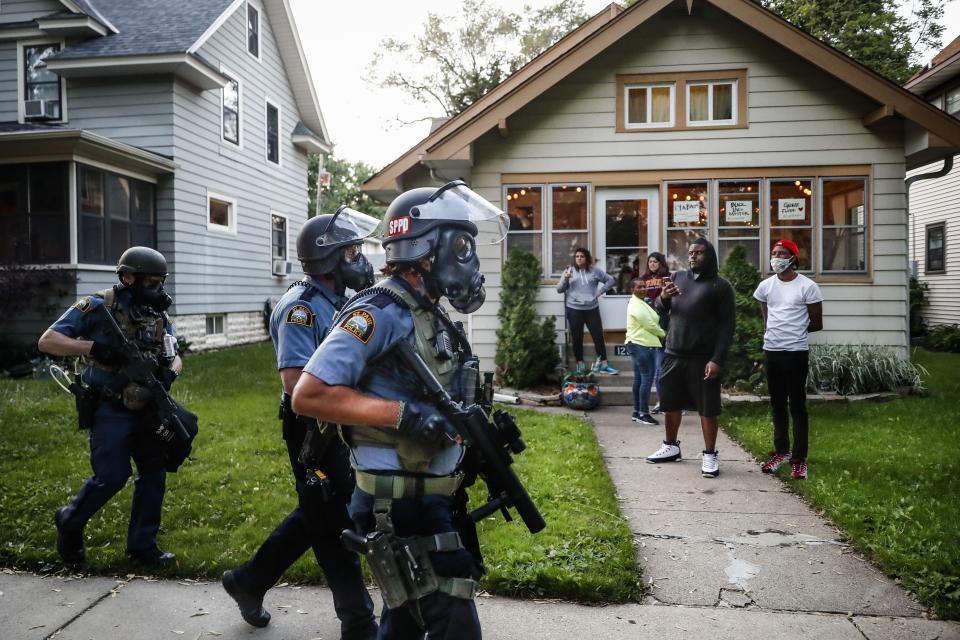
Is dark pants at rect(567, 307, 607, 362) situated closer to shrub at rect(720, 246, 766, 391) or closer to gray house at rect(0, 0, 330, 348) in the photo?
shrub at rect(720, 246, 766, 391)

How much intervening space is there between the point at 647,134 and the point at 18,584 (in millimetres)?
9882

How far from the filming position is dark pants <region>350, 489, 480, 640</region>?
7.57 ft

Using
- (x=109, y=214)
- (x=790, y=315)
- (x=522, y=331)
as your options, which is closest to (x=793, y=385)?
(x=790, y=315)

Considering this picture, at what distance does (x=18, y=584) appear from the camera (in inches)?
159

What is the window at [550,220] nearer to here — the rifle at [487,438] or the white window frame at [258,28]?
the rifle at [487,438]

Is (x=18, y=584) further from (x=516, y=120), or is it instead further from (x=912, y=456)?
(x=516, y=120)

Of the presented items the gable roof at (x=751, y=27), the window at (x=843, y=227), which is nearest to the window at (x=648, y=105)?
the gable roof at (x=751, y=27)

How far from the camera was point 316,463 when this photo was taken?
10.2 ft

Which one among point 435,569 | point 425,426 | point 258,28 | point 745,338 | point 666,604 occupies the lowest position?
point 666,604

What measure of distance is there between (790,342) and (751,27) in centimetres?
643

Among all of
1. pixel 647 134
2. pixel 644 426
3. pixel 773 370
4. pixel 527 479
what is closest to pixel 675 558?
pixel 527 479

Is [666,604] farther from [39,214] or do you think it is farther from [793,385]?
[39,214]

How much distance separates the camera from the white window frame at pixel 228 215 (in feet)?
53.5

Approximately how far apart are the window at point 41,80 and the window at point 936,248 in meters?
22.4
